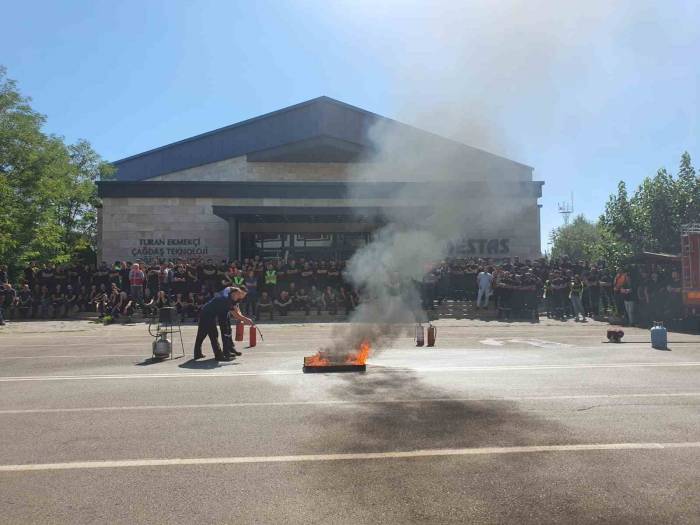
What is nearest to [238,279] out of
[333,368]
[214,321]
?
[214,321]

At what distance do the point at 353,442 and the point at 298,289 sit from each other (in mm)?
14008

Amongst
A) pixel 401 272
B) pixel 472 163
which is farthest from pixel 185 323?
pixel 472 163

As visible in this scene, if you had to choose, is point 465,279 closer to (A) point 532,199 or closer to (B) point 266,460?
(A) point 532,199

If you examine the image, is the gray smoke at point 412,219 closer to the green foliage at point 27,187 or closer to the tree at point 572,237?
the green foliage at point 27,187

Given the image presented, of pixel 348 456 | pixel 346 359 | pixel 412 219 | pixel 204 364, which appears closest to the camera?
pixel 348 456

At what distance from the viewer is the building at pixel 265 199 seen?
24859 millimetres

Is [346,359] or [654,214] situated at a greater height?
[654,214]

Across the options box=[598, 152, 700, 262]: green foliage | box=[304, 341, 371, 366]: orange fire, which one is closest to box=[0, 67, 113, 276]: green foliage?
box=[304, 341, 371, 366]: orange fire

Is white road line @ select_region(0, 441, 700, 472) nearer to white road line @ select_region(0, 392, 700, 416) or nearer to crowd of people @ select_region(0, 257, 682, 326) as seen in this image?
white road line @ select_region(0, 392, 700, 416)

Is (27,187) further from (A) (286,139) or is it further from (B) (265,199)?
(A) (286,139)

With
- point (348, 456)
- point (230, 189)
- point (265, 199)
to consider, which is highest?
point (230, 189)

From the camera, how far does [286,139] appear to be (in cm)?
2903

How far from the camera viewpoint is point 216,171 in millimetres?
29859

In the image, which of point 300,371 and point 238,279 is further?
point 238,279
